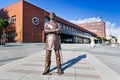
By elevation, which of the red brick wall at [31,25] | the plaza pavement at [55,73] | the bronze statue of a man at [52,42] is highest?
the red brick wall at [31,25]

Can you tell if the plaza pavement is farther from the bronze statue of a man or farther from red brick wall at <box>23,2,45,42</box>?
red brick wall at <box>23,2,45,42</box>

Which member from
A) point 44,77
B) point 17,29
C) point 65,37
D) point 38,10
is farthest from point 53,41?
point 65,37

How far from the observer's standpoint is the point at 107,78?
4.56 metres

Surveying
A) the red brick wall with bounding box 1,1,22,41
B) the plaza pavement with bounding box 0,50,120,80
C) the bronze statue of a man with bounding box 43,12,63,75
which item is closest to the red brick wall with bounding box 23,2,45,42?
the red brick wall with bounding box 1,1,22,41

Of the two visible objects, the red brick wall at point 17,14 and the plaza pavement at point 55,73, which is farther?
the red brick wall at point 17,14

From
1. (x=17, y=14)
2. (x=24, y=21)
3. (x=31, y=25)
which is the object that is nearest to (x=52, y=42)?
(x=24, y=21)

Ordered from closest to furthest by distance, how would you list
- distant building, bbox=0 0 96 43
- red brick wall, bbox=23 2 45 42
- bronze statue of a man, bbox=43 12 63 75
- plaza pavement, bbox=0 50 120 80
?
1. plaza pavement, bbox=0 50 120 80
2. bronze statue of a man, bbox=43 12 63 75
3. distant building, bbox=0 0 96 43
4. red brick wall, bbox=23 2 45 42

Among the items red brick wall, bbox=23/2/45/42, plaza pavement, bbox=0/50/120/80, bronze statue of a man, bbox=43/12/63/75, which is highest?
red brick wall, bbox=23/2/45/42

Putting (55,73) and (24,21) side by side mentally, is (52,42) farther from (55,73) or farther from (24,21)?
(24,21)

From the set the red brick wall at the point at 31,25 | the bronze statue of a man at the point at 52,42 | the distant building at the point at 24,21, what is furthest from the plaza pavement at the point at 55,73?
the red brick wall at the point at 31,25

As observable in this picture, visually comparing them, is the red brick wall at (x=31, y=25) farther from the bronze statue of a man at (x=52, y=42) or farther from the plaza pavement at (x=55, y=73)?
the bronze statue of a man at (x=52, y=42)

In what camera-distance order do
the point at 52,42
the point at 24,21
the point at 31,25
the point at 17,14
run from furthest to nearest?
the point at 31,25 → the point at 17,14 → the point at 24,21 → the point at 52,42

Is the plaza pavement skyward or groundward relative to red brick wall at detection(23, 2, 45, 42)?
groundward

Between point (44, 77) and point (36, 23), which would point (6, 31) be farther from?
point (44, 77)
